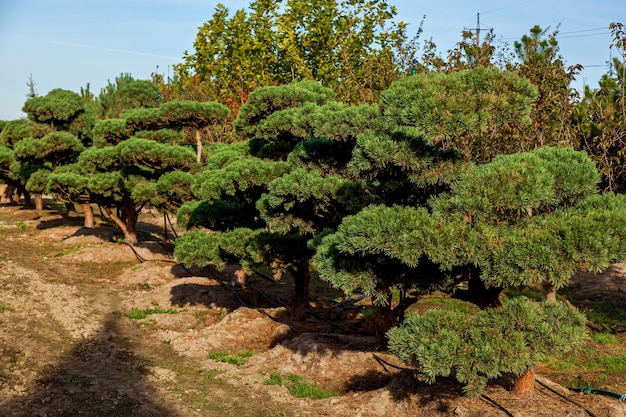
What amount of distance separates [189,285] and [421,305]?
6313mm

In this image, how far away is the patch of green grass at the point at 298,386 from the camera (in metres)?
10.3

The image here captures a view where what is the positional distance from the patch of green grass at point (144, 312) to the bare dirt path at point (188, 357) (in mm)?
88

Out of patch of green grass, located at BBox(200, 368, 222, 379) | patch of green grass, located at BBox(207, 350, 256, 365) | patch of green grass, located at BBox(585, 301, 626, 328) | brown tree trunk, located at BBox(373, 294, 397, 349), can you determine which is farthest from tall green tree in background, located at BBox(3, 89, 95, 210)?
patch of green grass, located at BBox(585, 301, 626, 328)

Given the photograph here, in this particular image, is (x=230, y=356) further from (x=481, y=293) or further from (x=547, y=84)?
(x=547, y=84)

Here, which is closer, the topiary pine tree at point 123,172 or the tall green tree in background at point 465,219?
the tall green tree in background at point 465,219

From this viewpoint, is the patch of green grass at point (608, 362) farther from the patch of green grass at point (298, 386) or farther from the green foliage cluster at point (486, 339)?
the patch of green grass at point (298, 386)

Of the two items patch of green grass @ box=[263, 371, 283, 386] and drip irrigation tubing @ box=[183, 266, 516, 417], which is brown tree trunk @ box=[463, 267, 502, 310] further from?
patch of green grass @ box=[263, 371, 283, 386]

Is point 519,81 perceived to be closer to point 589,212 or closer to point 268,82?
point 589,212

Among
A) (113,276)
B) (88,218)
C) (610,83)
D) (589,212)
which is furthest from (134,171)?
(589,212)

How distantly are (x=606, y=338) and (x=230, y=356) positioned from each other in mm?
7453

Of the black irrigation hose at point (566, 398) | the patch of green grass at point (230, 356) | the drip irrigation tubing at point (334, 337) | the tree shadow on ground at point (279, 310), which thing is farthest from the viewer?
the tree shadow on ground at point (279, 310)

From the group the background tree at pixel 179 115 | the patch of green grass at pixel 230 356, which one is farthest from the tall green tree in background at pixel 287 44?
the patch of green grass at pixel 230 356

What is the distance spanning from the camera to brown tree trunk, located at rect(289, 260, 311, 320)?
13.7m

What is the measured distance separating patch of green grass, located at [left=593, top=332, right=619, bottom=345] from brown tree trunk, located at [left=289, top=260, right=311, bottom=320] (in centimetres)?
600
